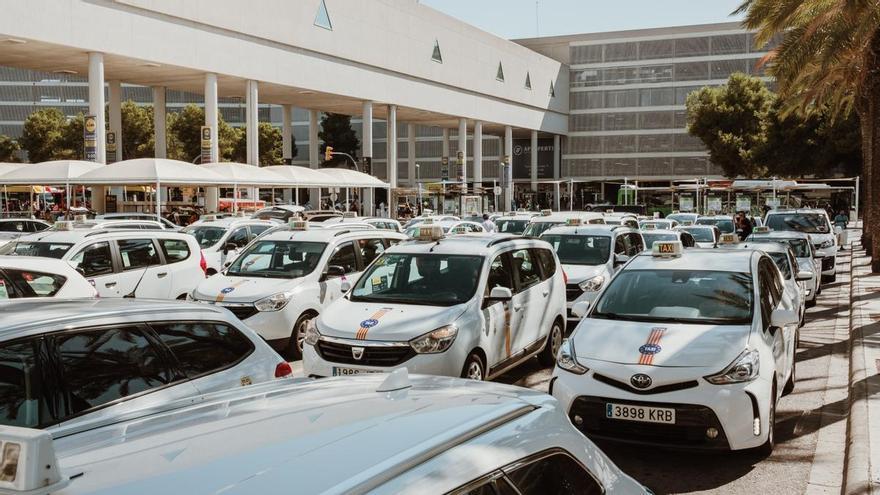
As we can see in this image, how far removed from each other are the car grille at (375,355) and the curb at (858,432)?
3889mm

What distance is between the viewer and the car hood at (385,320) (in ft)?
26.8

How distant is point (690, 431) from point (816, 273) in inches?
503

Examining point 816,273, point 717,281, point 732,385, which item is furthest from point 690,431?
point 816,273

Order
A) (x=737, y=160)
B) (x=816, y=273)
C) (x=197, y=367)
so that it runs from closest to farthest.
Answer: (x=197, y=367) → (x=816, y=273) → (x=737, y=160)

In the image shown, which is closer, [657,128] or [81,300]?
[81,300]

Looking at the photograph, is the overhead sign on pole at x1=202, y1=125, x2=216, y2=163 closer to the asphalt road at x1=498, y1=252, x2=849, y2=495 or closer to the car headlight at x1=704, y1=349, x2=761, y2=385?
the asphalt road at x1=498, y1=252, x2=849, y2=495

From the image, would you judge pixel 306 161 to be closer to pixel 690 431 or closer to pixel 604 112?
pixel 604 112

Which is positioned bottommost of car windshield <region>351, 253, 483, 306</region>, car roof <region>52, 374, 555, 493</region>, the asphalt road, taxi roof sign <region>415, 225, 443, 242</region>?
the asphalt road

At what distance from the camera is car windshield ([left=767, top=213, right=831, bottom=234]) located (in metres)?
24.5

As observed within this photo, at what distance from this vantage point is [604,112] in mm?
85812

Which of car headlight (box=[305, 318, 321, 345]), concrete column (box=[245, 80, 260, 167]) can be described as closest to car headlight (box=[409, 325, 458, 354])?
car headlight (box=[305, 318, 321, 345])

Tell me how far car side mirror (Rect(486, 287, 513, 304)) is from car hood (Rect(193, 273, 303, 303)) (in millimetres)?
3595

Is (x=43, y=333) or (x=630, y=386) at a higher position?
(x=43, y=333)

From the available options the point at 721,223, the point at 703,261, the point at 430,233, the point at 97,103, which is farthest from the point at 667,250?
the point at 97,103
